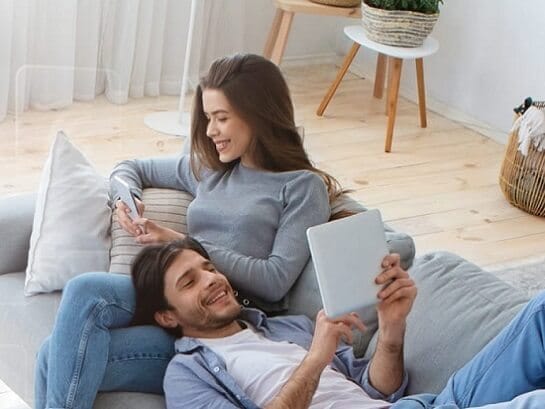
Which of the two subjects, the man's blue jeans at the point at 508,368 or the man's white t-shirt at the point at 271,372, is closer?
the man's blue jeans at the point at 508,368

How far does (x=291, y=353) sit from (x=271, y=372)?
0.09 meters

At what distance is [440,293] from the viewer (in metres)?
2.16

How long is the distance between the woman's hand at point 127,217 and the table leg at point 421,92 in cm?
210

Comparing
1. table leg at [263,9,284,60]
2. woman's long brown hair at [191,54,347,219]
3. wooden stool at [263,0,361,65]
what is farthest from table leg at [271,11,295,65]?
woman's long brown hair at [191,54,347,219]

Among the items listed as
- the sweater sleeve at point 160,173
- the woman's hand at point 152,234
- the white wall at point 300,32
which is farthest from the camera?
the white wall at point 300,32

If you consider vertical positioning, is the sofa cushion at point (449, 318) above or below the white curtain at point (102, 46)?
above

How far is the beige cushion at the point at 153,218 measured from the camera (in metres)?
2.40

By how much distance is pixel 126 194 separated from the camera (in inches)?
96.8

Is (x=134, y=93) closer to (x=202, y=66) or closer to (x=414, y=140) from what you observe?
(x=202, y=66)

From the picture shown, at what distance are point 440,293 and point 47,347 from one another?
0.72 m

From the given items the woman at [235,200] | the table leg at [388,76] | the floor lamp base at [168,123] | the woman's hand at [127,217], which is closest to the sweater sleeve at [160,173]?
the woman at [235,200]

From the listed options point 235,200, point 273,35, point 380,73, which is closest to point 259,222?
point 235,200

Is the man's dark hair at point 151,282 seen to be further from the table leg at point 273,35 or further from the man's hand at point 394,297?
the table leg at point 273,35

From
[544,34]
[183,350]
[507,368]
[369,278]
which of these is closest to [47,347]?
[183,350]
